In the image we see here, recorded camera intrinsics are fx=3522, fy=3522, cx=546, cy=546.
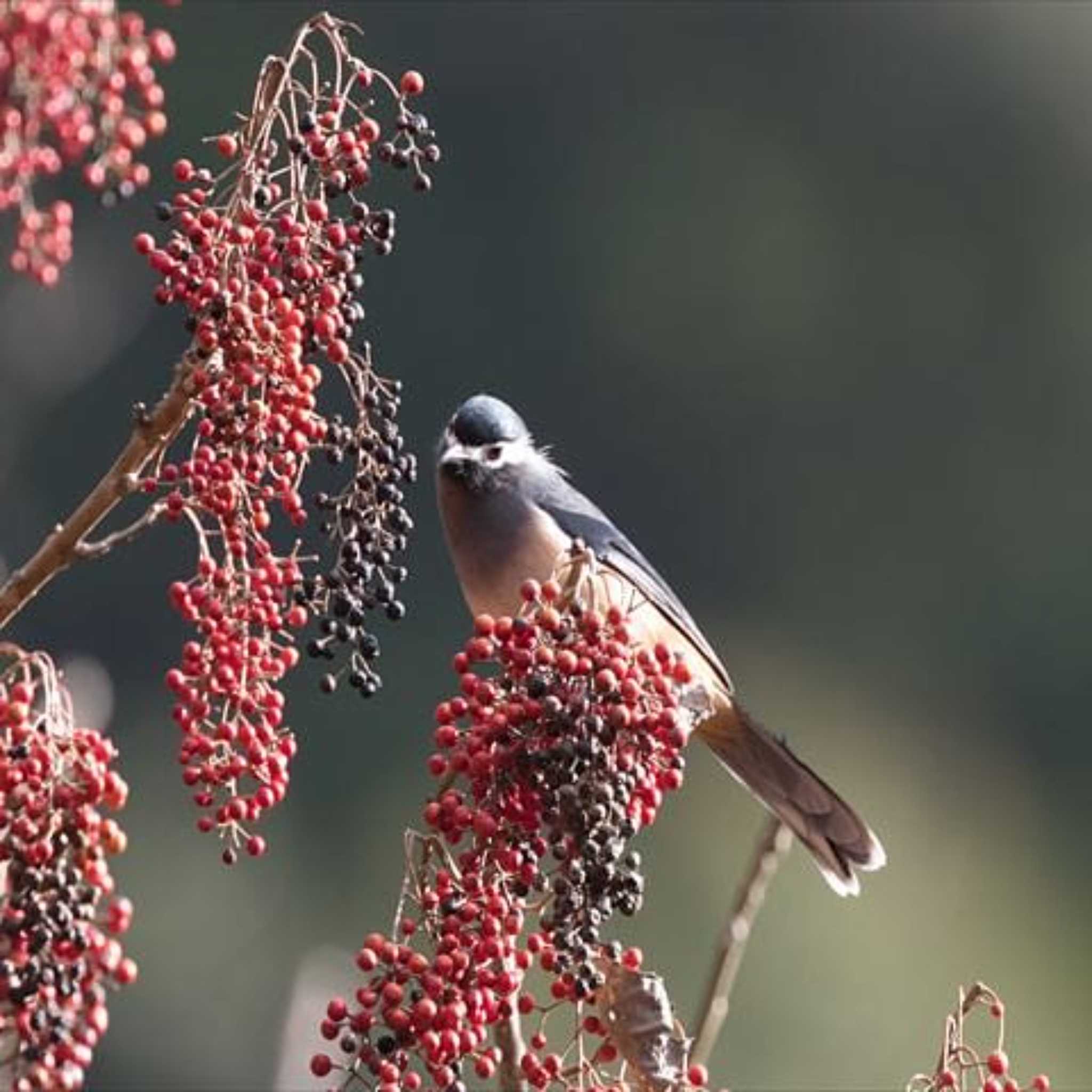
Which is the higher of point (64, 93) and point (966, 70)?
point (64, 93)

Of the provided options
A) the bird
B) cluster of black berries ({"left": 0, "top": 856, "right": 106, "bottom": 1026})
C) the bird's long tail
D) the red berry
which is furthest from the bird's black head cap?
cluster of black berries ({"left": 0, "top": 856, "right": 106, "bottom": 1026})

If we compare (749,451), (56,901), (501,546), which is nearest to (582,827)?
(56,901)

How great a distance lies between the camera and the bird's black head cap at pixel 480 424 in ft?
22.2

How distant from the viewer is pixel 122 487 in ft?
11.0

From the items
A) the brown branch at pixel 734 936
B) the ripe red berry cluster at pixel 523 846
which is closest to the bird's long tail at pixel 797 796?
the brown branch at pixel 734 936

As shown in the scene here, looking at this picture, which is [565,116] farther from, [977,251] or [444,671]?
[444,671]

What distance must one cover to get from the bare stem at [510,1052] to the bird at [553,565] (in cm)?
277

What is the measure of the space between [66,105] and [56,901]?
63cm

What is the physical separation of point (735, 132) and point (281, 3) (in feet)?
19.4

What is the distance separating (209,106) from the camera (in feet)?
78.0

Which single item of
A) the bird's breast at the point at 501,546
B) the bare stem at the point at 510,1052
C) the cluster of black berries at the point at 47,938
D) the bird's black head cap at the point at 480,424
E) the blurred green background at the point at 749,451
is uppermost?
the cluster of black berries at the point at 47,938

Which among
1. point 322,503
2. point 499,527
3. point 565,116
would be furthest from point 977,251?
point 322,503

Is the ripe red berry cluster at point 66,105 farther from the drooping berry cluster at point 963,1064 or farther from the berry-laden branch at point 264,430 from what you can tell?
the drooping berry cluster at point 963,1064

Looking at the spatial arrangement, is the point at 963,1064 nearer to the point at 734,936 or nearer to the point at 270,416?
the point at 734,936
